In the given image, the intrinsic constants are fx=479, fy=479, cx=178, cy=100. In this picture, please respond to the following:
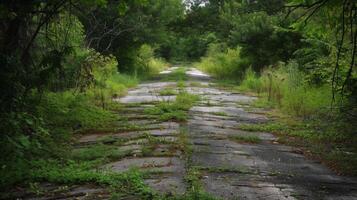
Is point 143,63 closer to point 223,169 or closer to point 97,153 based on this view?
point 97,153

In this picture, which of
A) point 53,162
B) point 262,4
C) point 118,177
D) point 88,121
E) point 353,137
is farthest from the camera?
point 262,4

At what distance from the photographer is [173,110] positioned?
12.4 m

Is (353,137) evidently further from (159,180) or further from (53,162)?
(53,162)

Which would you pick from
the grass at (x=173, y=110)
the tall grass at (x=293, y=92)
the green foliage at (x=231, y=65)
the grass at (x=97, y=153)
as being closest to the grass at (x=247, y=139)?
the grass at (x=173, y=110)

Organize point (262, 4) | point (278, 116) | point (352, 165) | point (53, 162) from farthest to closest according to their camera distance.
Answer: point (262, 4)
point (278, 116)
point (352, 165)
point (53, 162)

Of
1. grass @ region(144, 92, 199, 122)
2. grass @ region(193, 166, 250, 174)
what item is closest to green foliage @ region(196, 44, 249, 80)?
grass @ region(144, 92, 199, 122)

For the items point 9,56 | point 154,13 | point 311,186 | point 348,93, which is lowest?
point 311,186

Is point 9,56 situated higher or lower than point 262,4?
lower

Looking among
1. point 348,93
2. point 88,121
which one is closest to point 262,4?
point 348,93

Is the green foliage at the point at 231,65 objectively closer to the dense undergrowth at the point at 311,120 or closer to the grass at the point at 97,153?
the dense undergrowth at the point at 311,120

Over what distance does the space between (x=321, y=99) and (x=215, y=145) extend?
5151mm

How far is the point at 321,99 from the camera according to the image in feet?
41.7

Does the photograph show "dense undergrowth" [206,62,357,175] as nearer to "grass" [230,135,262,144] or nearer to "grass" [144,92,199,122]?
"grass" [230,135,262,144]

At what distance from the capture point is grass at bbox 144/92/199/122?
36.9 feet
